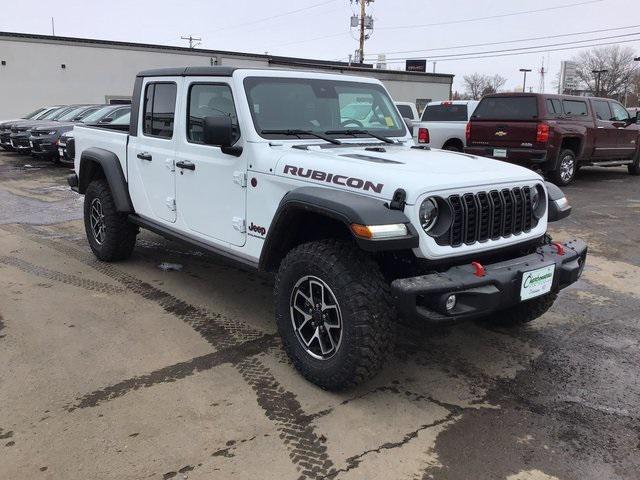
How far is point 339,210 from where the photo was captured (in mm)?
2973

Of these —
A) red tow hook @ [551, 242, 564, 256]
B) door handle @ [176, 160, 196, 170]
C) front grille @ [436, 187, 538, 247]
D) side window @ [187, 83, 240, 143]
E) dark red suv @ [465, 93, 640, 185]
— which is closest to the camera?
front grille @ [436, 187, 538, 247]

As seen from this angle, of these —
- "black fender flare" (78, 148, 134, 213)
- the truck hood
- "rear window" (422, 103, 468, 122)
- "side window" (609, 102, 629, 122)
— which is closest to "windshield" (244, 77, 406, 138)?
the truck hood

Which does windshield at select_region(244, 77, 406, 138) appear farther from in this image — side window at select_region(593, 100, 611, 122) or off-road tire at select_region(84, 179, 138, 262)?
side window at select_region(593, 100, 611, 122)

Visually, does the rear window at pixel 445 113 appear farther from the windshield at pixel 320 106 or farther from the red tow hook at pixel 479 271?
the red tow hook at pixel 479 271

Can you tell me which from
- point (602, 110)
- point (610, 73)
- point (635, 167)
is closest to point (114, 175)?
point (602, 110)

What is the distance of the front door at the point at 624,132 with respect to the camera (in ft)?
41.5

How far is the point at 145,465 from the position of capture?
2.65m

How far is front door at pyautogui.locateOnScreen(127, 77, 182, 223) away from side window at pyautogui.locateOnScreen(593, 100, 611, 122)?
10.5 meters

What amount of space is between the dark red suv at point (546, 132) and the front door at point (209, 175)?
813 cm

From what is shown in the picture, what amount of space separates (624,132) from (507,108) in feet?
11.7

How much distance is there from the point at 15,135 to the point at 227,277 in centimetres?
1324

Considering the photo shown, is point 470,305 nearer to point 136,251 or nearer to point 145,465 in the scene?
point 145,465

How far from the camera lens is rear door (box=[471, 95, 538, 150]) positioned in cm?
1084

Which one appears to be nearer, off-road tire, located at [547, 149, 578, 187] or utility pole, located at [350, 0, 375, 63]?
off-road tire, located at [547, 149, 578, 187]
